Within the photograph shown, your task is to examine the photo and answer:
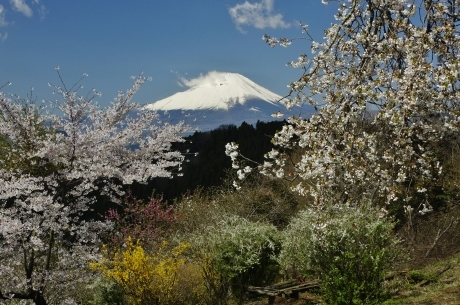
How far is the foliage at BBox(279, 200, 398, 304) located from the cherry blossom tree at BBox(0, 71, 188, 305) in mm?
4309

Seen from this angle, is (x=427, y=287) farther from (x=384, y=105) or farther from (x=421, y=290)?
(x=384, y=105)

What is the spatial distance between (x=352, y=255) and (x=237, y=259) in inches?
135

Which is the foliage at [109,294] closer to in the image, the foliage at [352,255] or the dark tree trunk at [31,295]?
the dark tree trunk at [31,295]

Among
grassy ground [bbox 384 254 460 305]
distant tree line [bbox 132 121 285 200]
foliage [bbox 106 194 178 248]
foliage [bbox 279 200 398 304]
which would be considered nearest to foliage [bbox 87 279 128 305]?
foliage [bbox 279 200 398 304]

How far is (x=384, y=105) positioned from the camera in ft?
14.4

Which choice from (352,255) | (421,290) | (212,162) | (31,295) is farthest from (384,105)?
(212,162)

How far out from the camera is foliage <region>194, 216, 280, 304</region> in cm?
925

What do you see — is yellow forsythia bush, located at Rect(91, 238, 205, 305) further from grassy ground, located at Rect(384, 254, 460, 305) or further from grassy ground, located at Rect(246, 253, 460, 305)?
grassy ground, located at Rect(384, 254, 460, 305)

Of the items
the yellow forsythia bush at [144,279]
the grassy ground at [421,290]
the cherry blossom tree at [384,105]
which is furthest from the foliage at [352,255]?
the yellow forsythia bush at [144,279]

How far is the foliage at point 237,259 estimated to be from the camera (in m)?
9.25

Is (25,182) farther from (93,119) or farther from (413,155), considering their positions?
(413,155)

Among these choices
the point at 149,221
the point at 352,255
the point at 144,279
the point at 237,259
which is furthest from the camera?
the point at 149,221

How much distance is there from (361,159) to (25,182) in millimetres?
6415

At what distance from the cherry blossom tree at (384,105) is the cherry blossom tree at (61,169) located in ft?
16.7
